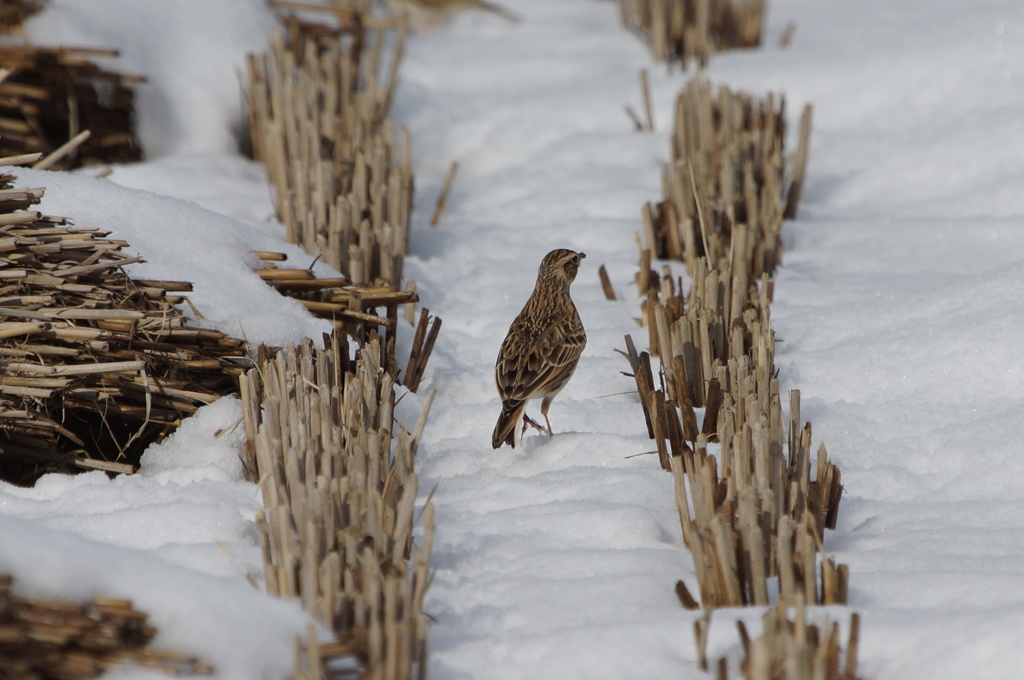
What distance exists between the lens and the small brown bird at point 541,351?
3961mm

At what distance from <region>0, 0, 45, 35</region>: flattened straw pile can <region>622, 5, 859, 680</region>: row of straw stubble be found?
397 cm

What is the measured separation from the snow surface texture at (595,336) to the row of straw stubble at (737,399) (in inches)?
5.9

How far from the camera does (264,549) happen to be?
111 inches

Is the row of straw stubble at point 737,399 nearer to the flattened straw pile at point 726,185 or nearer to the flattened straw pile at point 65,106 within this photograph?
the flattened straw pile at point 726,185

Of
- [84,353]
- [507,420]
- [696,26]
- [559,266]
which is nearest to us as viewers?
[84,353]

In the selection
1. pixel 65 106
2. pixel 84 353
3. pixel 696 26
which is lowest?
pixel 84 353

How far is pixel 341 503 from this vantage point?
304cm

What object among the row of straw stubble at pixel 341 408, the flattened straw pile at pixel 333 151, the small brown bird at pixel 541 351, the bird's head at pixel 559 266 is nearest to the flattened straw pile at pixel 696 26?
the flattened straw pile at pixel 333 151

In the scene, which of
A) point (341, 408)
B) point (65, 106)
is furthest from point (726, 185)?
point (65, 106)

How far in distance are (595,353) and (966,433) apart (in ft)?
5.34

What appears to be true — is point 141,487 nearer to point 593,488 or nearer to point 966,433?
point 593,488

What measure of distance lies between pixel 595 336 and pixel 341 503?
7.16ft

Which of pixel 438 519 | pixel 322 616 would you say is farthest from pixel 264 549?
pixel 438 519

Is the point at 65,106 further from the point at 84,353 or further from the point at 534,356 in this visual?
the point at 534,356
